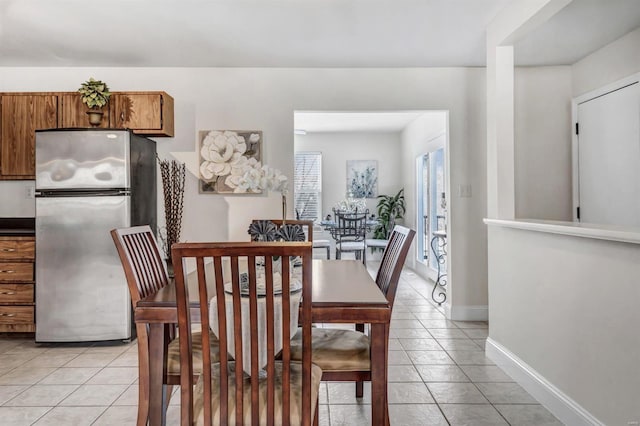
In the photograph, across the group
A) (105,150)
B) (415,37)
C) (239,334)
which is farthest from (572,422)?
(105,150)

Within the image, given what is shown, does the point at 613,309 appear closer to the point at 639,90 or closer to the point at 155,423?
the point at 155,423

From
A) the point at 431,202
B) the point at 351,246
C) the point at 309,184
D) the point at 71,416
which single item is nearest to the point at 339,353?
the point at 71,416

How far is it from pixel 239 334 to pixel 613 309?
1.59 m

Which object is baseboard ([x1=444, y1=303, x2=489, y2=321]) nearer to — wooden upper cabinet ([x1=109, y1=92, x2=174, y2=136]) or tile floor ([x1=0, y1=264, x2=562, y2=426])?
tile floor ([x1=0, y1=264, x2=562, y2=426])

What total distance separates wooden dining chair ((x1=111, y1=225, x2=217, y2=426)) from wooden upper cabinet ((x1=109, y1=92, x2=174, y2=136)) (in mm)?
1962

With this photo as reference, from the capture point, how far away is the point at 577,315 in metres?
2.04

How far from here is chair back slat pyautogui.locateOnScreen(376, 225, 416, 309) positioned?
1.89 meters

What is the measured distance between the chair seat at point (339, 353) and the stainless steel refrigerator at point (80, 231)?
7.09 ft

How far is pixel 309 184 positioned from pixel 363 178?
1.06m

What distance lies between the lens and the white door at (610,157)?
3176 mm

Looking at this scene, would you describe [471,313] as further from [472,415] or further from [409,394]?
[472,415]

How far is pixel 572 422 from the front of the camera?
2033mm

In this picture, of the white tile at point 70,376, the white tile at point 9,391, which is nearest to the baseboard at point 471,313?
the white tile at point 70,376

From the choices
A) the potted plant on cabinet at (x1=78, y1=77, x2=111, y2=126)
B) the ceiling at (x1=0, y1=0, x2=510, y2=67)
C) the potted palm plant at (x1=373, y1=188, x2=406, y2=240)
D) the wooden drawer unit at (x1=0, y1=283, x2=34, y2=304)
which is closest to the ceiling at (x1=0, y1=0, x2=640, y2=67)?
the ceiling at (x1=0, y1=0, x2=510, y2=67)
